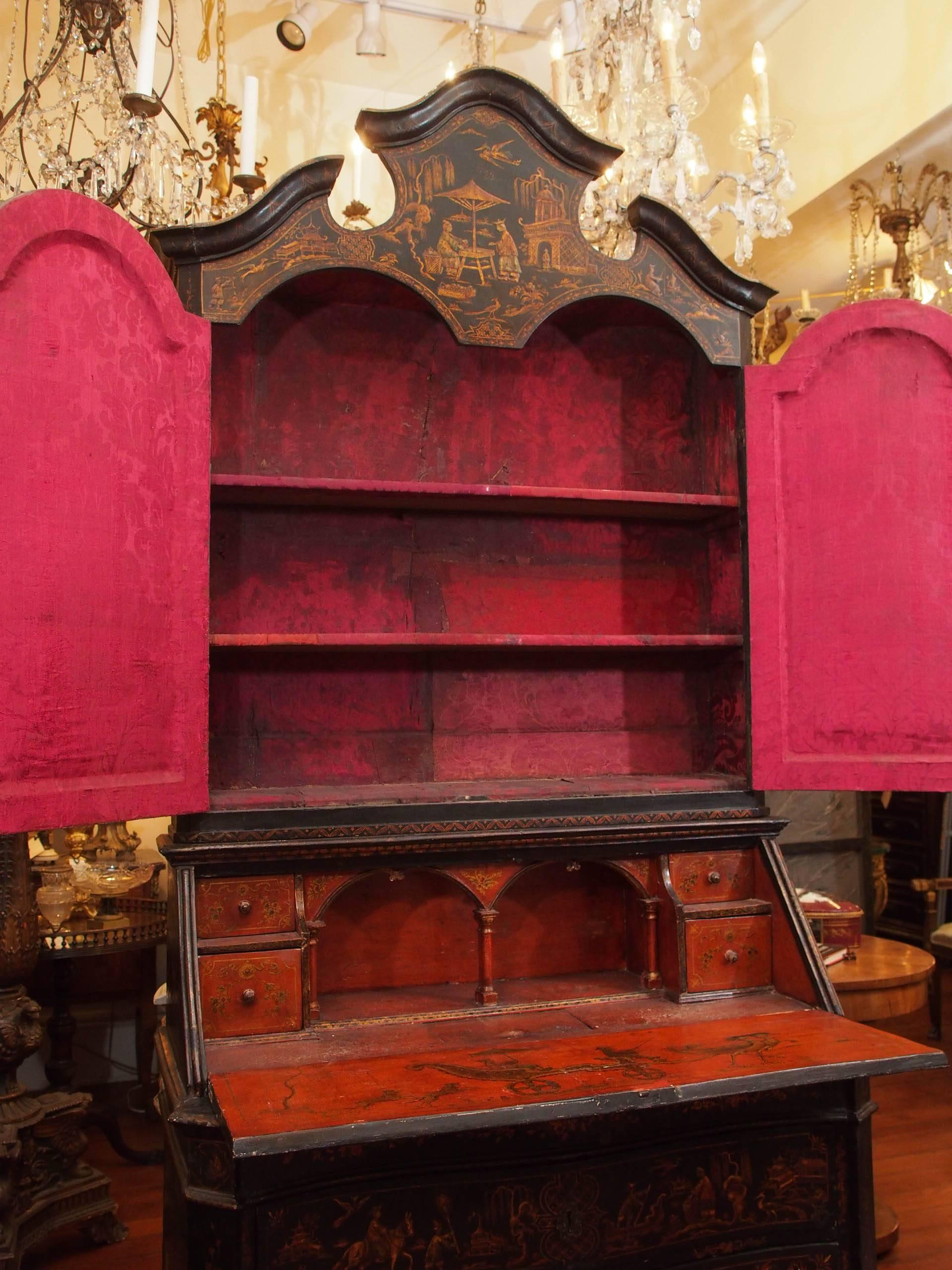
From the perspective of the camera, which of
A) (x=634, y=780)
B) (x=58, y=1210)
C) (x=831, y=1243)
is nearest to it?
(x=831, y=1243)

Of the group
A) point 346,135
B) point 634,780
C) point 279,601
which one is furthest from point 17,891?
point 346,135

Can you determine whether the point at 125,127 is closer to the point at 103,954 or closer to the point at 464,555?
the point at 464,555

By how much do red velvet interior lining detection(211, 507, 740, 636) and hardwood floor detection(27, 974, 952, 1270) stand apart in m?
1.81

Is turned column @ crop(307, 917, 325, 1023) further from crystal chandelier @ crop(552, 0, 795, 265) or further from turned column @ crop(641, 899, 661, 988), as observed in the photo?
crystal chandelier @ crop(552, 0, 795, 265)

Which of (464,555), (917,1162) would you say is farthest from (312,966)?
(917,1162)

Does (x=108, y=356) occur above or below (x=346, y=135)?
below

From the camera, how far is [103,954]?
3.78 m

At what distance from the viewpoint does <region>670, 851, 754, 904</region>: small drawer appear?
264cm

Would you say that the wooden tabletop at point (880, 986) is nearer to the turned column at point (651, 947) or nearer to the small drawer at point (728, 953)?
the small drawer at point (728, 953)

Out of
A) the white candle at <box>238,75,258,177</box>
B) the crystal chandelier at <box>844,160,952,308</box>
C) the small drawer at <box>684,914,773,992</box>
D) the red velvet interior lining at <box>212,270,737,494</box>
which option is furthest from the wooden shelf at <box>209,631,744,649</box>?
the crystal chandelier at <box>844,160,952,308</box>

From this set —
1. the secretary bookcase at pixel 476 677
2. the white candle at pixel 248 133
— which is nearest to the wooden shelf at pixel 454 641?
the secretary bookcase at pixel 476 677

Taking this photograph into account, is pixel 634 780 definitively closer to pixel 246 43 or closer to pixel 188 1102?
pixel 188 1102

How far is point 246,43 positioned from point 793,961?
3.99 meters

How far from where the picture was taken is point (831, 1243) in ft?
7.64
